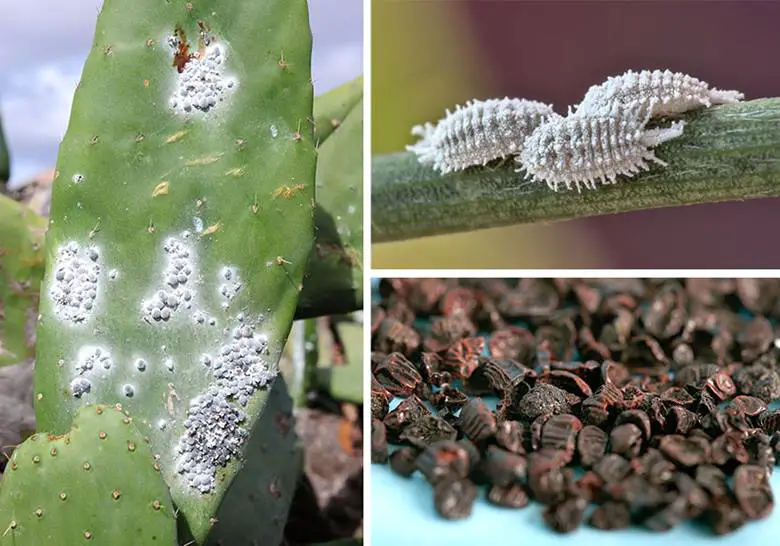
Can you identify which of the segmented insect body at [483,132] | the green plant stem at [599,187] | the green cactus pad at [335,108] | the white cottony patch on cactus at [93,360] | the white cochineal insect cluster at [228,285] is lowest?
the white cottony patch on cactus at [93,360]

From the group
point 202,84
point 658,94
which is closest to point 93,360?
point 202,84

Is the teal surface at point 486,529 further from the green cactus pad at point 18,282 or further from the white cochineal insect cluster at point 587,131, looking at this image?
the green cactus pad at point 18,282

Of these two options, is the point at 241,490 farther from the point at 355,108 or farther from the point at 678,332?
the point at 678,332

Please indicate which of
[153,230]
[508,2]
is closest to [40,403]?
[153,230]

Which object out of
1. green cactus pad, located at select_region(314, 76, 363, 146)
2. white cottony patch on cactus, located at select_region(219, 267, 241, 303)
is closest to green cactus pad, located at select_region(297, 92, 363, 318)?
green cactus pad, located at select_region(314, 76, 363, 146)

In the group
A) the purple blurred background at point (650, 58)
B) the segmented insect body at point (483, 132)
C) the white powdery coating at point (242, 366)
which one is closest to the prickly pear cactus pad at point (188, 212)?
the white powdery coating at point (242, 366)

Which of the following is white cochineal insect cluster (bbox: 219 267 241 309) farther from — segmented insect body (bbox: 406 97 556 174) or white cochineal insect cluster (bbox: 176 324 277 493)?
segmented insect body (bbox: 406 97 556 174)

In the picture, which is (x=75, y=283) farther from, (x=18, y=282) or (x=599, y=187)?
(x=599, y=187)
